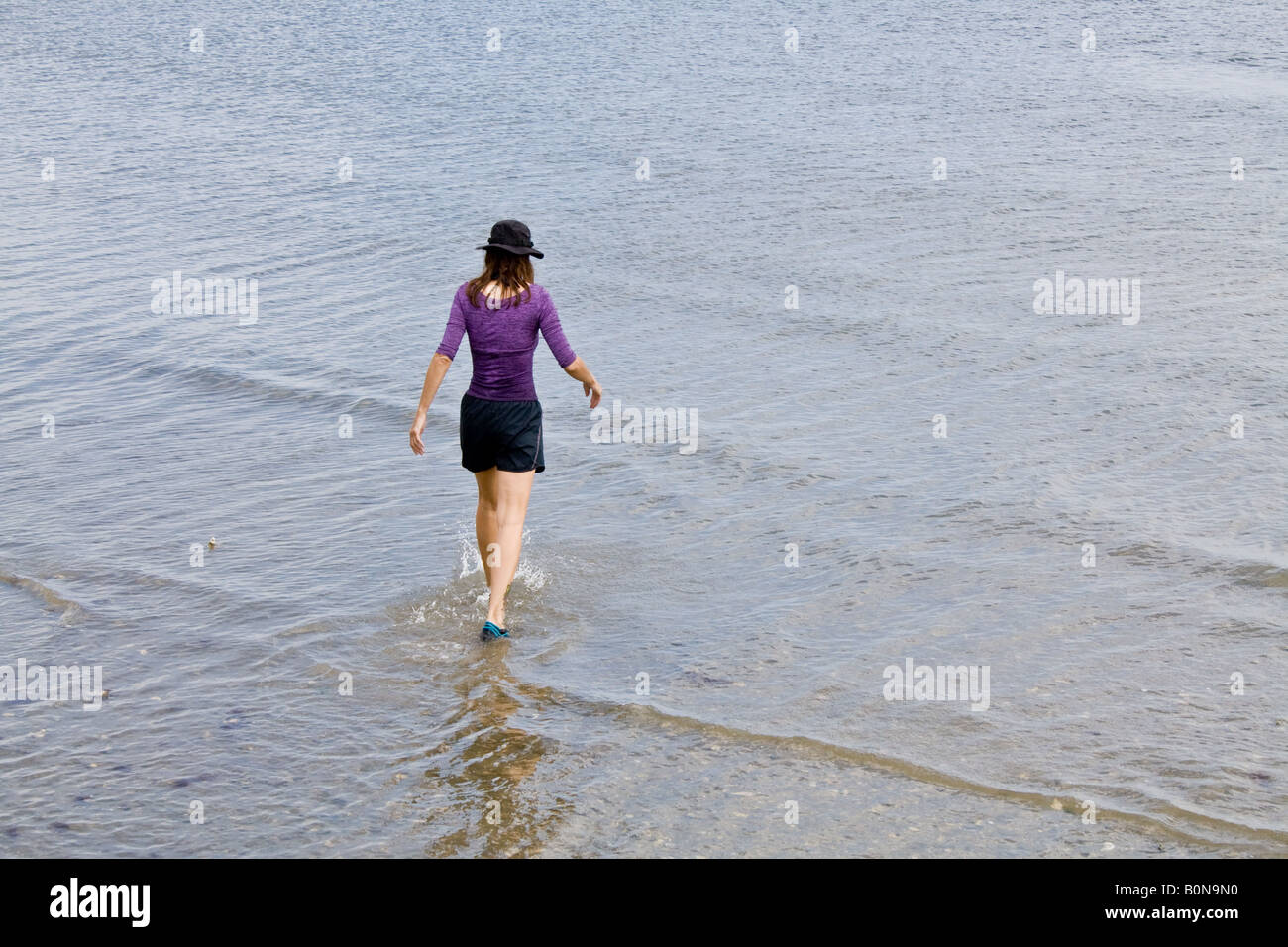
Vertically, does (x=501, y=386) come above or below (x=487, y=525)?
above

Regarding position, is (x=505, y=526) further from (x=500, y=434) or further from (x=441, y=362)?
(x=441, y=362)

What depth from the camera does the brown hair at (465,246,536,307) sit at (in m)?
6.45

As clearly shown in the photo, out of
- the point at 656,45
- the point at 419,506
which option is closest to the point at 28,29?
the point at 656,45

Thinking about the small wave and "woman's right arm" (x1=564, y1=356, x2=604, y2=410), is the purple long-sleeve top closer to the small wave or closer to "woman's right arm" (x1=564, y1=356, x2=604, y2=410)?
"woman's right arm" (x1=564, y1=356, x2=604, y2=410)

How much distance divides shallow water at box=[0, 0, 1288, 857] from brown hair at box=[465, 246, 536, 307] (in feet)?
5.75

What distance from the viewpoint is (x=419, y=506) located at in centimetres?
877

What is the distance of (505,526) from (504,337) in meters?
0.98

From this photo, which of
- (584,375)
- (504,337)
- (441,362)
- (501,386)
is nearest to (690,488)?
(584,375)

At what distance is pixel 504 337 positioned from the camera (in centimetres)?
660

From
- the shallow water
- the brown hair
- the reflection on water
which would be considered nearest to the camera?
the reflection on water

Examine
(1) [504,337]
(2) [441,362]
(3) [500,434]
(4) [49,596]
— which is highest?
(1) [504,337]

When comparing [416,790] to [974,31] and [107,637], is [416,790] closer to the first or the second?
[107,637]

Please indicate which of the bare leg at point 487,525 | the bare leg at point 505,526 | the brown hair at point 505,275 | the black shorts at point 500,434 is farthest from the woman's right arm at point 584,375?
the bare leg at point 487,525

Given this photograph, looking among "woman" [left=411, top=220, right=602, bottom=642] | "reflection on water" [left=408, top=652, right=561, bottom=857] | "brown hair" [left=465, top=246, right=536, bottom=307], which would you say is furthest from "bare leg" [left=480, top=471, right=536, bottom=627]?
"brown hair" [left=465, top=246, right=536, bottom=307]
